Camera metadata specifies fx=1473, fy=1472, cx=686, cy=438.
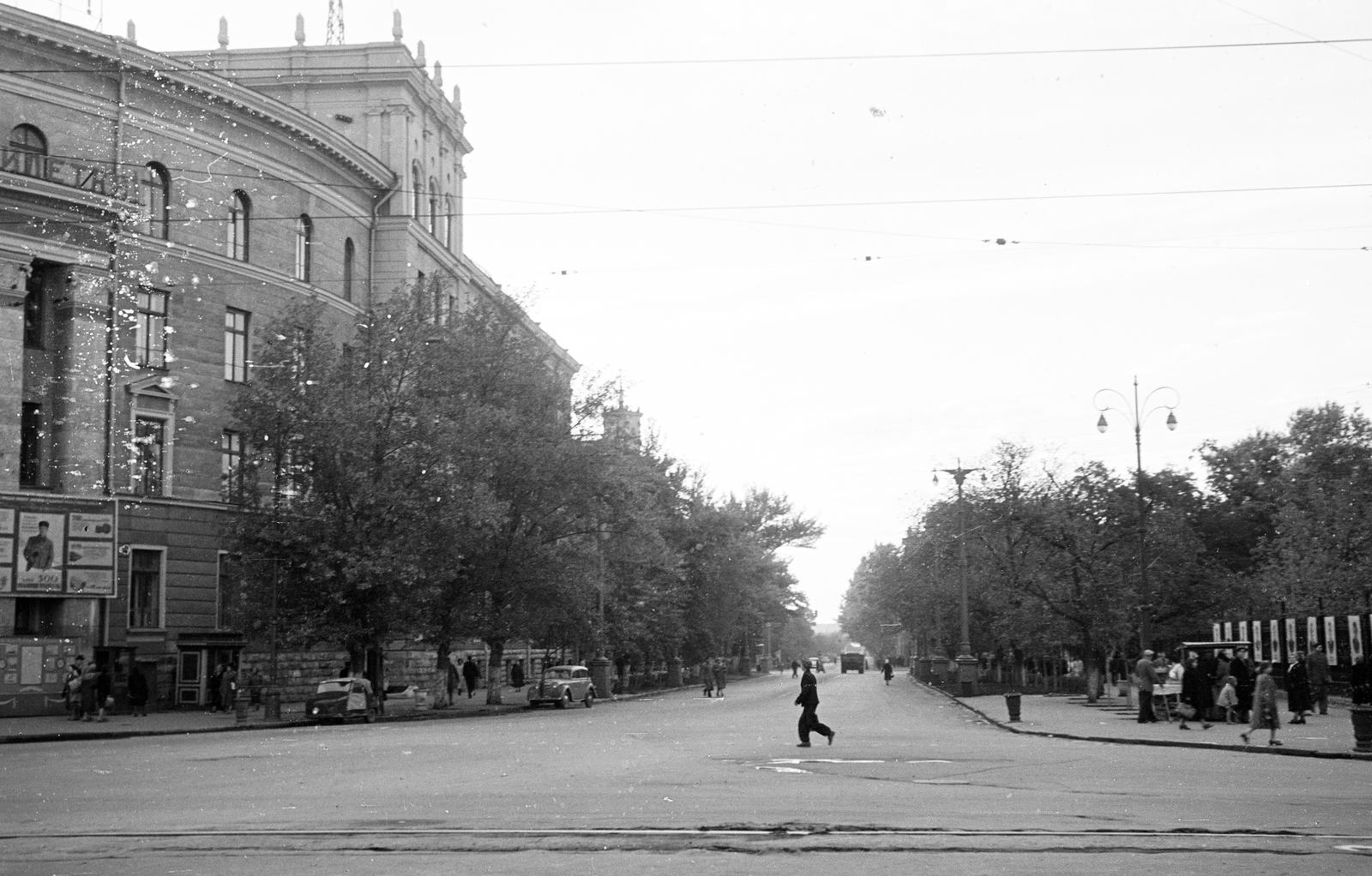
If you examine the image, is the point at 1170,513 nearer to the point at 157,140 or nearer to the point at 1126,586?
the point at 1126,586

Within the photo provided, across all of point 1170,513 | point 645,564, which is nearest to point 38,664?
point 645,564

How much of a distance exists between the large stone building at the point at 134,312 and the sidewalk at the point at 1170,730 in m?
21.0

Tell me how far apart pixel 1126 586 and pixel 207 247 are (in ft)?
108

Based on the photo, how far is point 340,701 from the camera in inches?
1599

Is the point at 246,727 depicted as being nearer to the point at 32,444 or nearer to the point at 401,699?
the point at 32,444

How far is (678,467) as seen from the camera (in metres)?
79.3

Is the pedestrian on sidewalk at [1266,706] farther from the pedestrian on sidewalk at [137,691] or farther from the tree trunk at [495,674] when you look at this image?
the tree trunk at [495,674]

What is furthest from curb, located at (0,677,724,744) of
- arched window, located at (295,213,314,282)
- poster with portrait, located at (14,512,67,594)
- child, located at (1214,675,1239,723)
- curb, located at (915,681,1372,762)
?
child, located at (1214,675,1239,723)

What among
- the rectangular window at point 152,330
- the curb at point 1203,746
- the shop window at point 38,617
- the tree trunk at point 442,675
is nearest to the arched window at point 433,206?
the rectangular window at point 152,330

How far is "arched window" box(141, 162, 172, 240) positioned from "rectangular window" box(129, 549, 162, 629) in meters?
10.0

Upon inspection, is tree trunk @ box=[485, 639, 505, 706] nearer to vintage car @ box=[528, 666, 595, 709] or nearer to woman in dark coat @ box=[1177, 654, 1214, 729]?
vintage car @ box=[528, 666, 595, 709]

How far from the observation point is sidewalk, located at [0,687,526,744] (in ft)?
106

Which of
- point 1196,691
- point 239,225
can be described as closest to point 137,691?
point 239,225

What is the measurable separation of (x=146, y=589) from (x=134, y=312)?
8.51m
